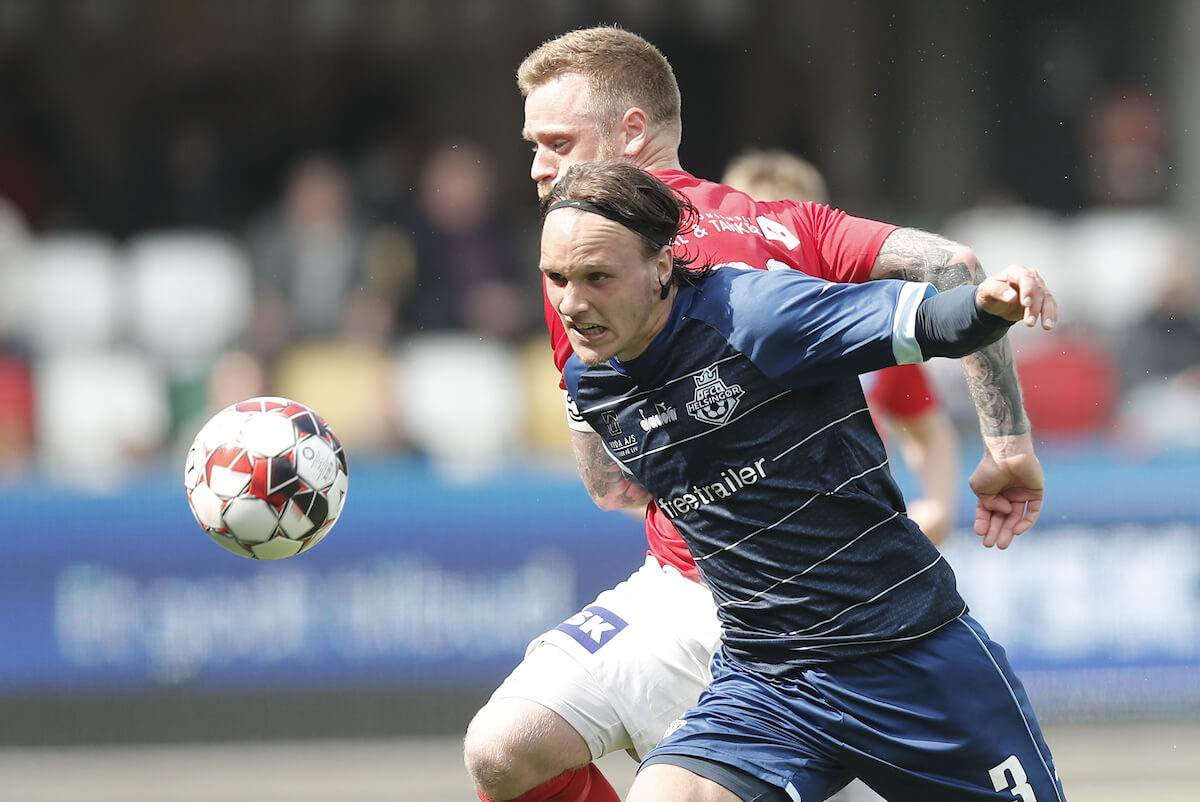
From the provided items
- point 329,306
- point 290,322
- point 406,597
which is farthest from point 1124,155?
point 406,597

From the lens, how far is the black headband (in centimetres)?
357

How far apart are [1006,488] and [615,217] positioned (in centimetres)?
120

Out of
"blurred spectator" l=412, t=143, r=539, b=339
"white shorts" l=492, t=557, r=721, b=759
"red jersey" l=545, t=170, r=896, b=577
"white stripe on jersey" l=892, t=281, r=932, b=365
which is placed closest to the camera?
"white stripe on jersey" l=892, t=281, r=932, b=365

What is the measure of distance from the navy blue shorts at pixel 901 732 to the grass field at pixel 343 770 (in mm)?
3689

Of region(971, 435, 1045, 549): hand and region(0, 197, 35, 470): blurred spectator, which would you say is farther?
region(0, 197, 35, 470): blurred spectator

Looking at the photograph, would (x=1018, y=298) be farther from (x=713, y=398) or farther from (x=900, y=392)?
(x=900, y=392)

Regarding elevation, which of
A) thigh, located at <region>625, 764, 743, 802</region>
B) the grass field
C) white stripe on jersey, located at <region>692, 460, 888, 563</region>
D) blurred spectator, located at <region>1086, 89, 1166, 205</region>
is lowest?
the grass field

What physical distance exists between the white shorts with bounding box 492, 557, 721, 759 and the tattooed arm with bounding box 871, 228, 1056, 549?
87cm

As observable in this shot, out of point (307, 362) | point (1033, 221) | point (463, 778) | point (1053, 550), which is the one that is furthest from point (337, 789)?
point (1033, 221)

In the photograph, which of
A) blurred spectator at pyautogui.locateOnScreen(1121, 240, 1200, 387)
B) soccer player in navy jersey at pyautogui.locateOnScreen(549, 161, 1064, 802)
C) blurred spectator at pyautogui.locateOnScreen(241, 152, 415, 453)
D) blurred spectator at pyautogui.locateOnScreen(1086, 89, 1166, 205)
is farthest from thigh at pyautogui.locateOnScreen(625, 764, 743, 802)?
blurred spectator at pyautogui.locateOnScreen(1086, 89, 1166, 205)

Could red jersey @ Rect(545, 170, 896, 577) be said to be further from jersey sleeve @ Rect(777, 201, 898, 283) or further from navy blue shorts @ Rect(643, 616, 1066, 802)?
navy blue shorts @ Rect(643, 616, 1066, 802)

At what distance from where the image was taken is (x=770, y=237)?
3977 millimetres

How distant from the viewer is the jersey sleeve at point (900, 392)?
221 inches

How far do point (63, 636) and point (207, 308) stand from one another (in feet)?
8.83
